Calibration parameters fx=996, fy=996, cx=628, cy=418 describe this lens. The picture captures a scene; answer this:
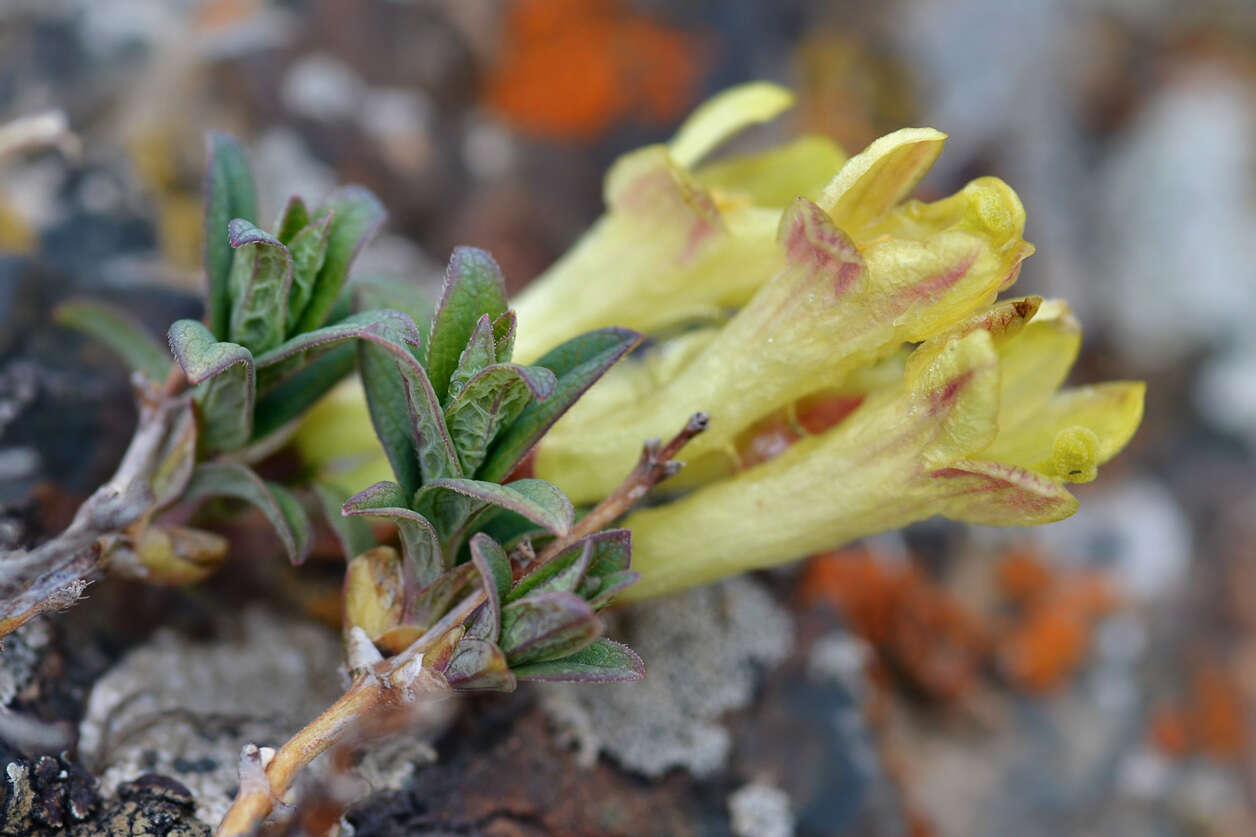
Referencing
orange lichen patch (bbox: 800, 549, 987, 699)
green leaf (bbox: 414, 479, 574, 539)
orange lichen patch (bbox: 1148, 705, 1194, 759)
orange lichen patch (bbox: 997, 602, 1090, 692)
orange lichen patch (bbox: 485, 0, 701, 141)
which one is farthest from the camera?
orange lichen patch (bbox: 485, 0, 701, 141)

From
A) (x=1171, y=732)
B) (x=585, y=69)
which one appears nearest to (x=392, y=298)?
(x=585, y=69)

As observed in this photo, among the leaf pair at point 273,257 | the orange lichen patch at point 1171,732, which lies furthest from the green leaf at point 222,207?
the orange lichen patch at point 1171,732

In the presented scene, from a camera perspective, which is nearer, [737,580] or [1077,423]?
[1077,423]

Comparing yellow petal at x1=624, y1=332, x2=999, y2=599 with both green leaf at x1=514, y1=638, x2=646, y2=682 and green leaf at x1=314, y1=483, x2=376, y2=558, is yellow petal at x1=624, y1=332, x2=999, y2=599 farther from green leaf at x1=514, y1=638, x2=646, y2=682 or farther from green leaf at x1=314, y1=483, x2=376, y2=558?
green leaf at x1=314, y1=483, x2=376, y2=558

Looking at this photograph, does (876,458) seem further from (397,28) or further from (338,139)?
(397,28)

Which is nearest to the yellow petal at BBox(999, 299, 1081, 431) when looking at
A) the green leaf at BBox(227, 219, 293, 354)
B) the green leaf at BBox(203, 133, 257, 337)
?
the green leaf at BBox(227, 219, 293, 354)

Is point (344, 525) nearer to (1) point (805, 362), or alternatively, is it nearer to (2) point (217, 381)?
(2) point (217, 381)
